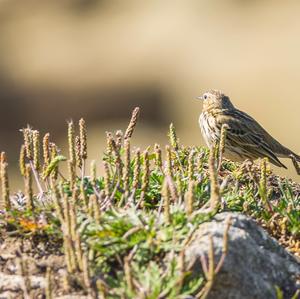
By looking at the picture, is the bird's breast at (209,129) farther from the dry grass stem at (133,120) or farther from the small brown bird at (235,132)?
the dry grass stem at (133,120)

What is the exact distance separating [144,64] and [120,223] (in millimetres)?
Result: 27038

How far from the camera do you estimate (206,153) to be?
766 cm

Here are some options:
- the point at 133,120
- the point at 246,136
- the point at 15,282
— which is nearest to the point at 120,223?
the point at 15,282

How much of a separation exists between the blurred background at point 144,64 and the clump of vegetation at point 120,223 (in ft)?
57.2

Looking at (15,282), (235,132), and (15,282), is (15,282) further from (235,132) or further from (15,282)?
(235,132)

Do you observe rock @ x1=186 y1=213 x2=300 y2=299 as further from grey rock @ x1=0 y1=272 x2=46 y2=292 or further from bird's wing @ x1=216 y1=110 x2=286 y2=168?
bird's wing @ x1=216 y1=110 x2=286 y2=168

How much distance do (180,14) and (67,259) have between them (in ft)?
96.8

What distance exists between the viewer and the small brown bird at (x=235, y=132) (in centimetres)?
1054

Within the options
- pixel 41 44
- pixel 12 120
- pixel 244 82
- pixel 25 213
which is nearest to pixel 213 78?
pixel 244 82

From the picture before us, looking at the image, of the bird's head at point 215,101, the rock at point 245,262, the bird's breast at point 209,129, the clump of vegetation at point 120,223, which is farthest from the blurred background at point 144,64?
the rock at point 245,262

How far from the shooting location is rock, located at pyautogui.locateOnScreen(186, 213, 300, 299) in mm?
4945

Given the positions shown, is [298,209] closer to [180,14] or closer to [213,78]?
[213,78]

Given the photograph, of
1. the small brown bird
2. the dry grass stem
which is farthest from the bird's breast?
the dry grass stem

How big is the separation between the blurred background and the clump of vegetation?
17.4 m
